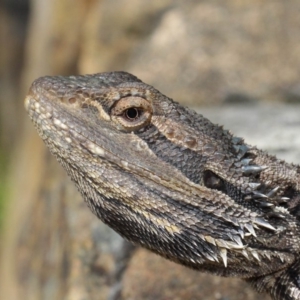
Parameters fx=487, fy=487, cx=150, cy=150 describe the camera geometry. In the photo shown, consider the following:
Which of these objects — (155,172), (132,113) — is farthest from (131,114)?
(155,172)

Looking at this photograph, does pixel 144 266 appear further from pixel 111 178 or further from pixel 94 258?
pixel 111 178

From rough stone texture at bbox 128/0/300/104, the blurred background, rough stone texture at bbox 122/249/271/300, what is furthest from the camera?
rough stone texture at bbox 128/0/300/104

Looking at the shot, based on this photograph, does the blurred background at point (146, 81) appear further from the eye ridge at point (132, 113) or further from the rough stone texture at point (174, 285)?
the eye ridge at point (132, 113)

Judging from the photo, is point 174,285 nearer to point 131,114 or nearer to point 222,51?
point 131,114

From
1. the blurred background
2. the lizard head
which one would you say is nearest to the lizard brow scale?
the lizard head

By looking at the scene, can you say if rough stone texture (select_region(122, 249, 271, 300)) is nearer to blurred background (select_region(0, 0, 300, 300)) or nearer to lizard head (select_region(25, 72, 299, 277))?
blurred background (select_region(0, 0, 300, 300))

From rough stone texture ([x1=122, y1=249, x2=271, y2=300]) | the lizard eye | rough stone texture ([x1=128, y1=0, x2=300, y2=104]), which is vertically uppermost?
rough stone texture ([x1=128, y1=0, x2=300, y2=104])

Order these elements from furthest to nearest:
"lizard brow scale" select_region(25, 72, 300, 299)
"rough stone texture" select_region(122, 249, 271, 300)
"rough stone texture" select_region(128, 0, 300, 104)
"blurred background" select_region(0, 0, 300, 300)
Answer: "rough stone texture" select_region(128, 0, 300, 104), "blurred background" select_region(0, 0, 300, 300), "rough stone texture" select_region(122, 249, 271, 300), "lizard brow scale" select_region(25, 72, 300, 299)
